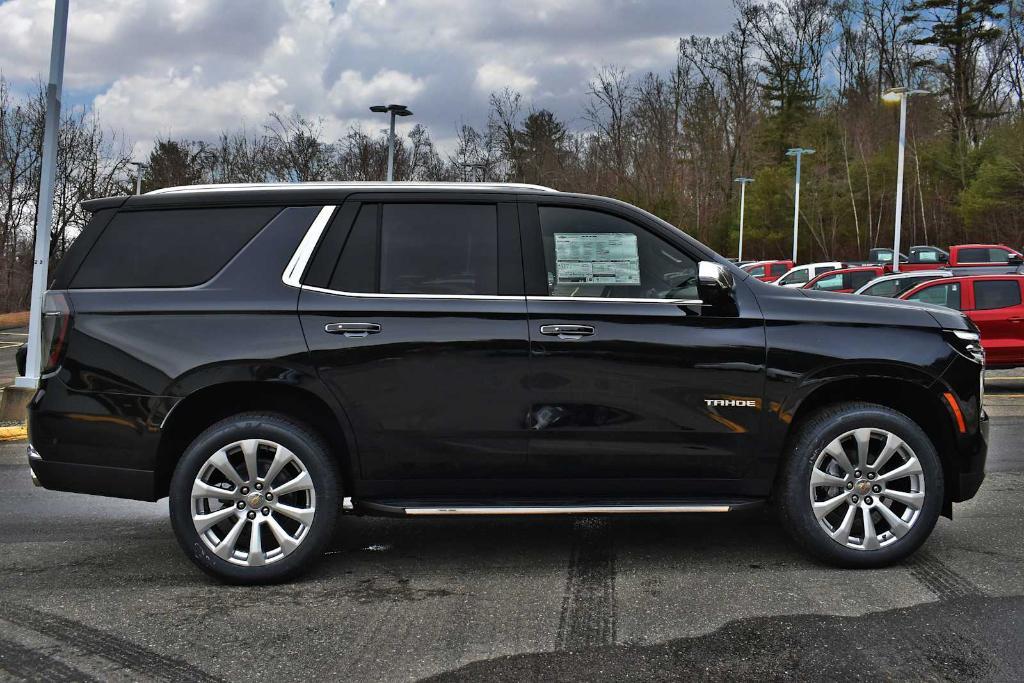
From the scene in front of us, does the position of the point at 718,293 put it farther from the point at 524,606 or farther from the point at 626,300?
the point at 524,606

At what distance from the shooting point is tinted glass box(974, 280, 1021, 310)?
1345 centimetres

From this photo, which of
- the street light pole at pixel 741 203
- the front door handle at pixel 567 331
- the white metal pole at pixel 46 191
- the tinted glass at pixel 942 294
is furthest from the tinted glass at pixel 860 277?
the street light pole at pixel 741 203

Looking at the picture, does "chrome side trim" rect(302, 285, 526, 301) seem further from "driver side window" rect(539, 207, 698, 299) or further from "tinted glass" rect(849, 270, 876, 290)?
"tinted glass" rect(849, 270, 876, 290)

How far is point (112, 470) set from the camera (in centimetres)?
450

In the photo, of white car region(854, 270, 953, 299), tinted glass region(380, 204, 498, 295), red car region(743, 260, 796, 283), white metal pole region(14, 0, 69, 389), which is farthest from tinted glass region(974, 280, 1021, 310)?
red car region(743, 260, 796, 283)

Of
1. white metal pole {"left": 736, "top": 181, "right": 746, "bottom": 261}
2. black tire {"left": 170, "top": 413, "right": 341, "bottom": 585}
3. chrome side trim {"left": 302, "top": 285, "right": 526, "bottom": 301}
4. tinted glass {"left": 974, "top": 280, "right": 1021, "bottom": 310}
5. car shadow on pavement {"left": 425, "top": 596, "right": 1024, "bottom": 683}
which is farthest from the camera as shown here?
white metal pole {"left": 736, "top": 181, "right": 746, "bottom": 261}

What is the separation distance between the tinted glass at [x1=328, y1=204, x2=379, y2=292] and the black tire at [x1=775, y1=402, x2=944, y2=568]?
2179 mm

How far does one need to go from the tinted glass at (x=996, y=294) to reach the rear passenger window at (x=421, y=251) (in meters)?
11.1

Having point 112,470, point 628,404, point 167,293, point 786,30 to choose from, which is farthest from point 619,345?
point 786,30

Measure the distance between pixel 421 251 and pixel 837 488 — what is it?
2301mm

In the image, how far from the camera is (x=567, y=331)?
448 cm

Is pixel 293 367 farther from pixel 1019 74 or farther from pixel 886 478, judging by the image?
pixel 1019 74

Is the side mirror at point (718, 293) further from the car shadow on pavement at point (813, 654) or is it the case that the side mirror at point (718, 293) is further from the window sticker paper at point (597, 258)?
the car shadow on pavement at point (813, 654)

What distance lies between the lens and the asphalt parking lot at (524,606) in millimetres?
3570
